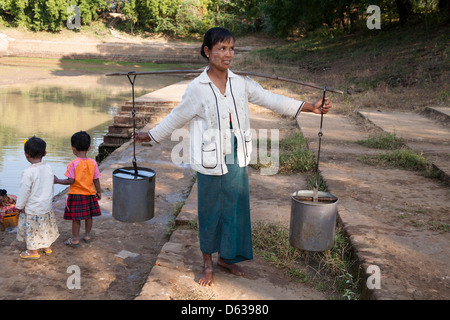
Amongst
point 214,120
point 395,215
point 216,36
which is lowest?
point 395,215

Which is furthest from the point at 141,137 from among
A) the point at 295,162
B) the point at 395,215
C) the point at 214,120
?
the point at 295,162

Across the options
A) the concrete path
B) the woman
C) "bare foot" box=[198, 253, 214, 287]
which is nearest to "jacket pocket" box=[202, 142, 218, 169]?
the woman

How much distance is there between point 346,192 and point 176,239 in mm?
1885

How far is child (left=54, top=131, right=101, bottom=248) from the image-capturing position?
402 cm

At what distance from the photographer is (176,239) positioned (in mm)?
3869

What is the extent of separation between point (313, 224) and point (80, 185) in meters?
2.01

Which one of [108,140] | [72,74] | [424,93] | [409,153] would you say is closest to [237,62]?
[72,74]

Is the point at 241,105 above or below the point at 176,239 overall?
above

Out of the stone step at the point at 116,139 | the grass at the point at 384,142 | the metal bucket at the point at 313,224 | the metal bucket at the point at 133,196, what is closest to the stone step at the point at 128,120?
the stone step at the point at 116,139

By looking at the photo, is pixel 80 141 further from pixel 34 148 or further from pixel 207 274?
pixel 207 274

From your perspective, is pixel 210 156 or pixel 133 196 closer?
pixel 210 156

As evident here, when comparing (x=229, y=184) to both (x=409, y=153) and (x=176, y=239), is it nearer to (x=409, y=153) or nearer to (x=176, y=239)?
(x=176, y=239)

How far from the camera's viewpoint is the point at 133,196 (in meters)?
3.46

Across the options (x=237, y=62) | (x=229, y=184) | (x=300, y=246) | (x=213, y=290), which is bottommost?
(x=213, y=290)
